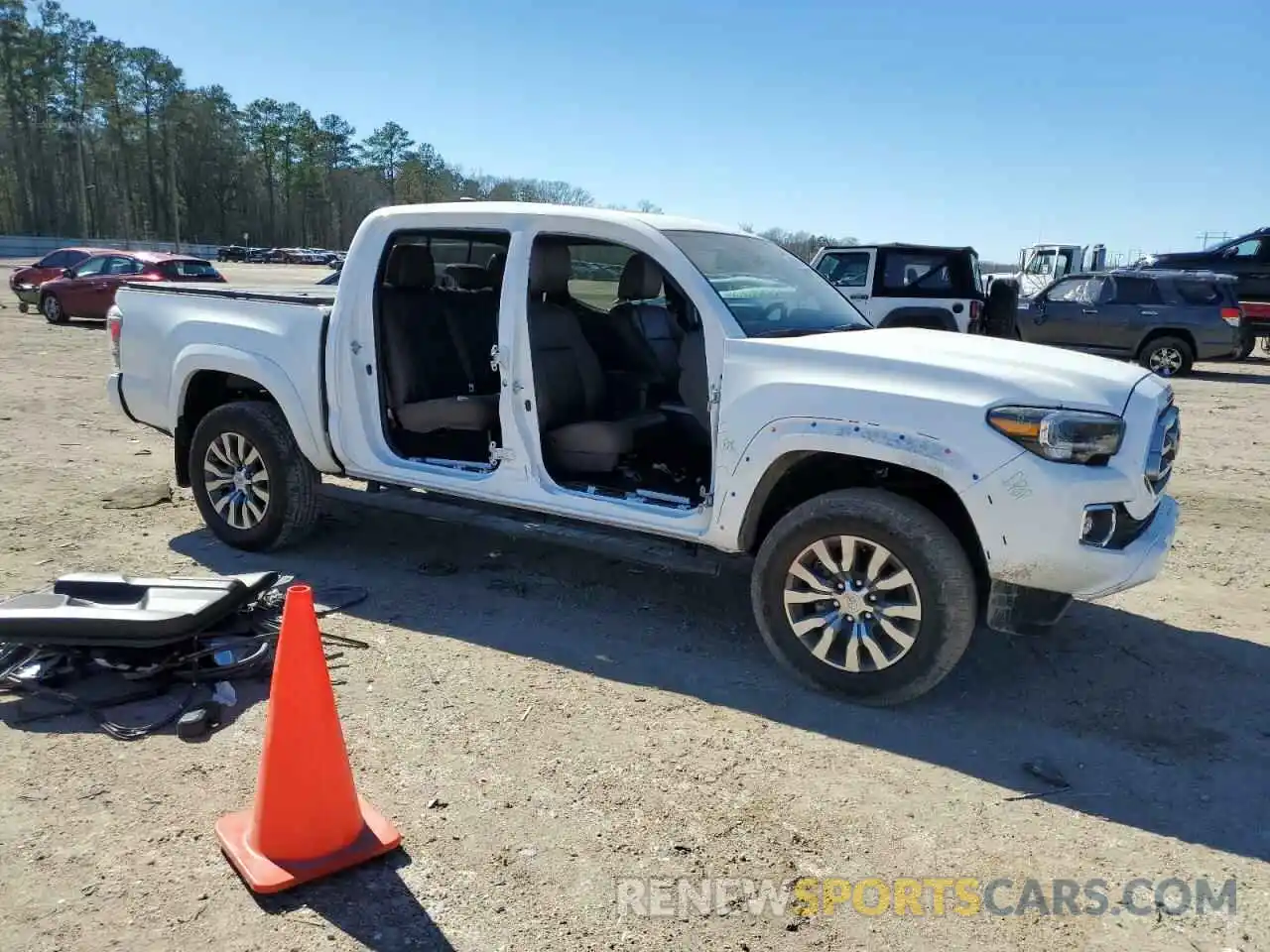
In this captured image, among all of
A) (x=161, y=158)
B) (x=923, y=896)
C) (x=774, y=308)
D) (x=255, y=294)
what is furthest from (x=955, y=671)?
(x=161, y=158)

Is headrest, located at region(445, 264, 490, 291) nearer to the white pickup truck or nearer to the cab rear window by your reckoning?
the white pickup truck

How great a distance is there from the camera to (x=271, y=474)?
555 centimetres

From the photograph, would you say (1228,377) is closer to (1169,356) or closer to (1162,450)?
(1169,356)

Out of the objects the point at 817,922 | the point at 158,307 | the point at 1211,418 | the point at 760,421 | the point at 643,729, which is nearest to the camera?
the point at 817,922

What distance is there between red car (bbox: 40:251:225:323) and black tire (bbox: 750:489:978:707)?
2038 cm

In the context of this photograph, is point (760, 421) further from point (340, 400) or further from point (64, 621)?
point (64, 621)

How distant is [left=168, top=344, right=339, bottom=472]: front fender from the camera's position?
17.7 ft

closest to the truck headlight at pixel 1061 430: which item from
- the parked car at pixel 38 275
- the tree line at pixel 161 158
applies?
the parked car at pixel 38 275

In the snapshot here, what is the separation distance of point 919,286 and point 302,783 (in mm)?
13516

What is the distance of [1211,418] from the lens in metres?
11.8

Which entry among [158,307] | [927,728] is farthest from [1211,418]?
[158,307]

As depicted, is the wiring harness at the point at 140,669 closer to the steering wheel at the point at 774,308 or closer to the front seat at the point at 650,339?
the steering wheel at the point at 774,308

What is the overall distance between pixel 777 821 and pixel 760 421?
5.36 ft

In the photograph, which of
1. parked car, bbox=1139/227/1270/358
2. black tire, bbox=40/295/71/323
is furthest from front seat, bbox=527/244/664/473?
black tire, bbox=40/295/71/323
